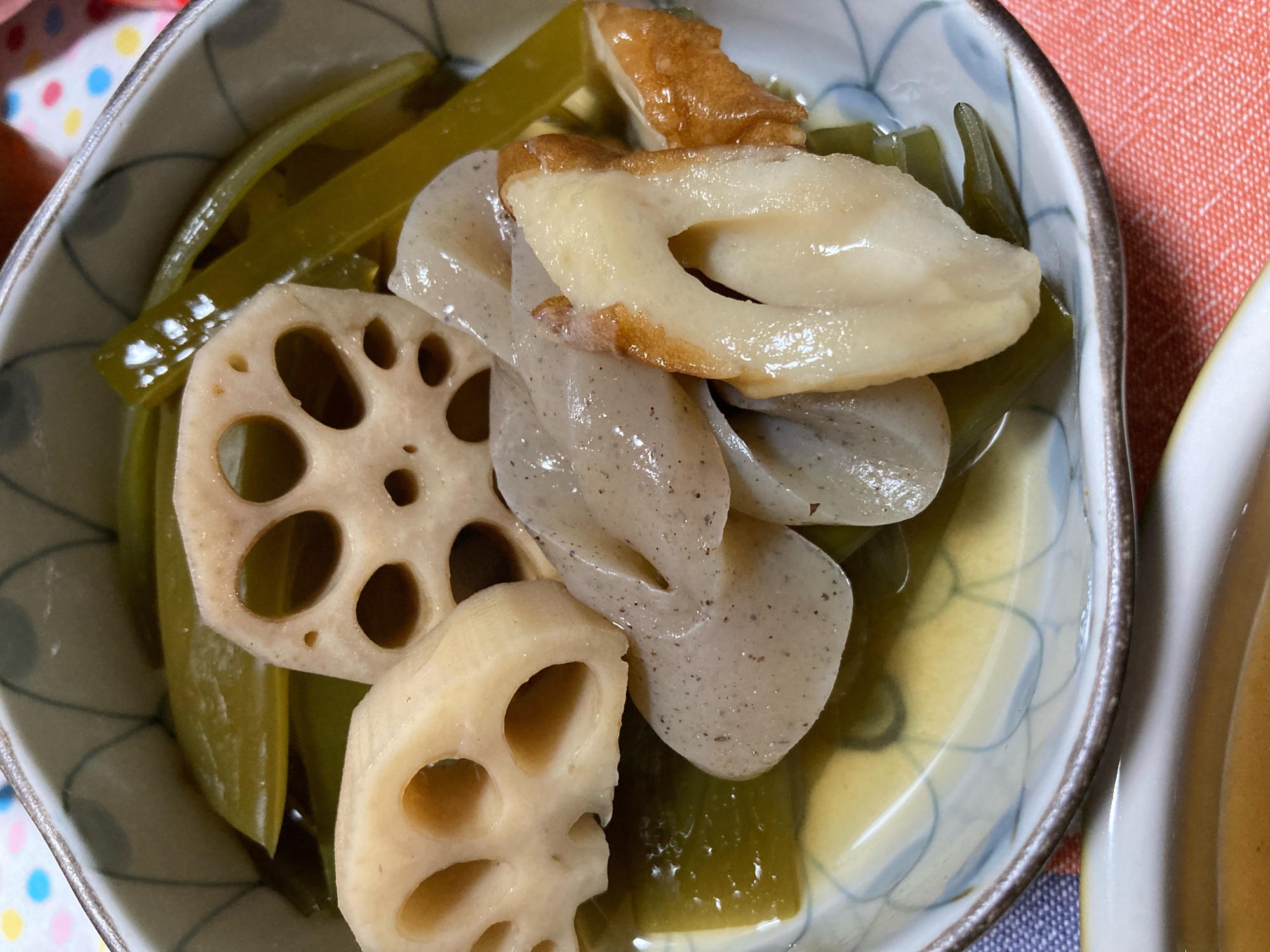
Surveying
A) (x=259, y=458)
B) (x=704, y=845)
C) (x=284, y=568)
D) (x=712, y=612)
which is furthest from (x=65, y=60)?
(x=704, y=845)

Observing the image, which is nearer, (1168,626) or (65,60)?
(1168,626)

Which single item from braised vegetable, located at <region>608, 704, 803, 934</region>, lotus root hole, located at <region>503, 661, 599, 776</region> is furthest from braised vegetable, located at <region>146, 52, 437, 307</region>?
braised vegetable, located at <region>608, 704, 803, 934</region>

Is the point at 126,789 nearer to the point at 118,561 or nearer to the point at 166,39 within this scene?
the point at 118,561

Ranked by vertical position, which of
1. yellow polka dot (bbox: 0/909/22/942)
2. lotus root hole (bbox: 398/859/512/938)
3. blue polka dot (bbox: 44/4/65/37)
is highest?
blue polka dot (bbox: 44/4/65/37)

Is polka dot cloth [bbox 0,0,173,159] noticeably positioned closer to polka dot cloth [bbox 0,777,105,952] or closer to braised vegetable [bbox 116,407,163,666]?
braised vegetable [bbox 116,407,163,666]

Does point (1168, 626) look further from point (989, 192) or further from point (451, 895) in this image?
point (451, 895)

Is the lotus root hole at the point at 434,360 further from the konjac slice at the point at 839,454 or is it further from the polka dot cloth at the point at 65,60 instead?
the polka dot cloth at the point at 65,60

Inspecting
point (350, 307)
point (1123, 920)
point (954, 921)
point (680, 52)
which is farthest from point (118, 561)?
point (1123, 920)
